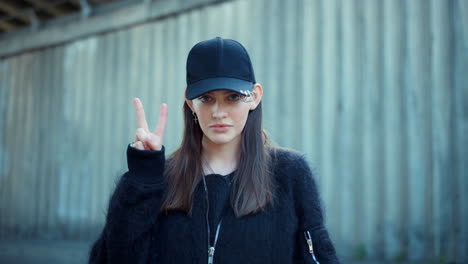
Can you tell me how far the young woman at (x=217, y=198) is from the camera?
1.70 meters

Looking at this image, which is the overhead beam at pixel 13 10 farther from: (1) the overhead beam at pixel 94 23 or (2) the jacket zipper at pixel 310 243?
(2) the jacket zipper at pixel 310 243

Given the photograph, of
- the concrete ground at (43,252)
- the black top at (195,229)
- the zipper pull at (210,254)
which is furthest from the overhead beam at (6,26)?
the zipper pull at (210,254)

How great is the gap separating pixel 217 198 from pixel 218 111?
1.20 feet

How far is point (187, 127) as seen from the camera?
1985 mm

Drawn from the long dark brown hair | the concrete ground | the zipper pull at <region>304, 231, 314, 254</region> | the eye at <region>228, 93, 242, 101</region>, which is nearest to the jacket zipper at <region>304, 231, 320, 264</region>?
the zipper pull at <region>304, 231, 314, 254</region>

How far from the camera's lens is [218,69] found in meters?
1.76

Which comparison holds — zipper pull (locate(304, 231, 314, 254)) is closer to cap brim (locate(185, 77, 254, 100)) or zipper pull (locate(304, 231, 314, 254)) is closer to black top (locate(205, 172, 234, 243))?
black top (locate(205, 172, 234, 243))

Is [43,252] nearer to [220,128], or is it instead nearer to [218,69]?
[220,128]

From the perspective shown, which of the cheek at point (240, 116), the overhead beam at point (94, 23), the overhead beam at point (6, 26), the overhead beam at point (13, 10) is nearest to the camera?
the cheek at point (240, 116)

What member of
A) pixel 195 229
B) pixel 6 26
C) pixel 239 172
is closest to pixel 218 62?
pixel 239 172

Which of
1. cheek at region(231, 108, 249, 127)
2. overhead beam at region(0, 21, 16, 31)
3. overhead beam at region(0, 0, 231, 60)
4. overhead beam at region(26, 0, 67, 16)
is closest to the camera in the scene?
cheek at region(231, 108, 249, 127)

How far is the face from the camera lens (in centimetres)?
177

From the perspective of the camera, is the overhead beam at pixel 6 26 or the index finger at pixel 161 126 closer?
the index finger at pixel 161 126

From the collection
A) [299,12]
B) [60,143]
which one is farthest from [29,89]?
[299,12]
